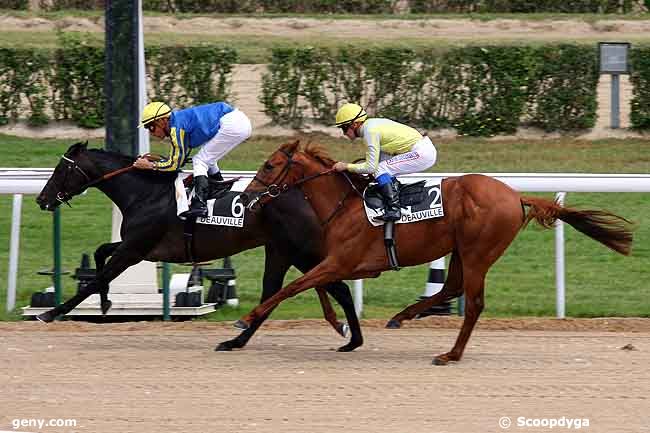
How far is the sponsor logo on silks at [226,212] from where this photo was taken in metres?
8.69

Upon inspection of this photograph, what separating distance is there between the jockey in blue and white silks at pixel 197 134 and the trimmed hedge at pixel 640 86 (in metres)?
8.79

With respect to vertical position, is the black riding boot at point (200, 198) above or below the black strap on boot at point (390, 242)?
above

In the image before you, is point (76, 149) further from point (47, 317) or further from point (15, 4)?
point (15, 4)

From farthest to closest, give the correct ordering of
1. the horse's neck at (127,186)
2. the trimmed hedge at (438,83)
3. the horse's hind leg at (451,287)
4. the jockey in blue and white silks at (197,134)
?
the trimmed hedge at (438,83)
the horse's neck at (127,186)
the jockey in blue and white silks at (197,134)
the horse's hind leg at (451,287)

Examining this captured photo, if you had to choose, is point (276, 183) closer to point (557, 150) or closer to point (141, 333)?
point (141, 333)

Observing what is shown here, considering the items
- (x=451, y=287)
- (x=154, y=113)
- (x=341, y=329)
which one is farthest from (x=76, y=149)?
(x=451, y=287)

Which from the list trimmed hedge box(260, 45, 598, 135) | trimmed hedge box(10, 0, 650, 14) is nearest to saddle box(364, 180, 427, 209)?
trimmed hedge box(260, 45, 598, 135)

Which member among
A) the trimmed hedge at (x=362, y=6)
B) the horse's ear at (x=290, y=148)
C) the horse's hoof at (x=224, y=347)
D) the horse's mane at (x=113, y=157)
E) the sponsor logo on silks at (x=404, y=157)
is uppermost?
the trimmed hedge at (x=362, y=6)

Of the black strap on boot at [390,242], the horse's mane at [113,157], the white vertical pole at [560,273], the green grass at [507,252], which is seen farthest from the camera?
the green grass at [507,252]

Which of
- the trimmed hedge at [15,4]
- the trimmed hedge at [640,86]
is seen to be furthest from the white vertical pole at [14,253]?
the trimmed hedge at [15,4]

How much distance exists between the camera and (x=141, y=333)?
30.3ft

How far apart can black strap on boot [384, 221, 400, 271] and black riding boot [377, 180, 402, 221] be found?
0.06 m

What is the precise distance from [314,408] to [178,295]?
9.76 ft

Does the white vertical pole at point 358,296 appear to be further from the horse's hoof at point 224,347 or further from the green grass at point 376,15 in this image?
the green grass at point 376,15
